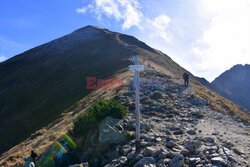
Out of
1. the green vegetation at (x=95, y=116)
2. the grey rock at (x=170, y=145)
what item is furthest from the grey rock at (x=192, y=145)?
the green vegetation at (x=95, y=116)

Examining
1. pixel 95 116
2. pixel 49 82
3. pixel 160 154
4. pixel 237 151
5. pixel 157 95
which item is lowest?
Result: pixel 160 154

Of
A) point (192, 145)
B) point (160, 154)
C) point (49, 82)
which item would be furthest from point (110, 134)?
point (49, 82)

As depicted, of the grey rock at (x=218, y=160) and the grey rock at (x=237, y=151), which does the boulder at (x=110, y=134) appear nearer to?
the grey rock at (x=218, y=160)

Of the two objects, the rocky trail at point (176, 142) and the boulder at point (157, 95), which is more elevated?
the boulder at point (157, 95)

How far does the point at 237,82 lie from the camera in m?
107

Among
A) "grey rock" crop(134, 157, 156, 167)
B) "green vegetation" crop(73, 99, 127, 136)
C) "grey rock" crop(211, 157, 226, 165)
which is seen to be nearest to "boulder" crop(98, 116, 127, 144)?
"green vegetation" crop(73, 99, 127, 136)

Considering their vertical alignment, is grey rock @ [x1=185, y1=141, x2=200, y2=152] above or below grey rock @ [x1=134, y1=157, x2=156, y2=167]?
above

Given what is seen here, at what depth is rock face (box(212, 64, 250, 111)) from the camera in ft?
332

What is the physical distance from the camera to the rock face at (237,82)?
332 feet

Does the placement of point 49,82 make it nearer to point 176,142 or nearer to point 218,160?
point 176,142

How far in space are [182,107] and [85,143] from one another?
9174 mm

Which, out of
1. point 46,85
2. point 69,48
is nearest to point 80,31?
point 69,48

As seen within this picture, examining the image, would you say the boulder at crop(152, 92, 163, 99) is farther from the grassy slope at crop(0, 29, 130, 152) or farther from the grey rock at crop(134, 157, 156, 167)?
the grassy slope at crop(0, 29, 130, 152)

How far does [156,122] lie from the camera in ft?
37.4
